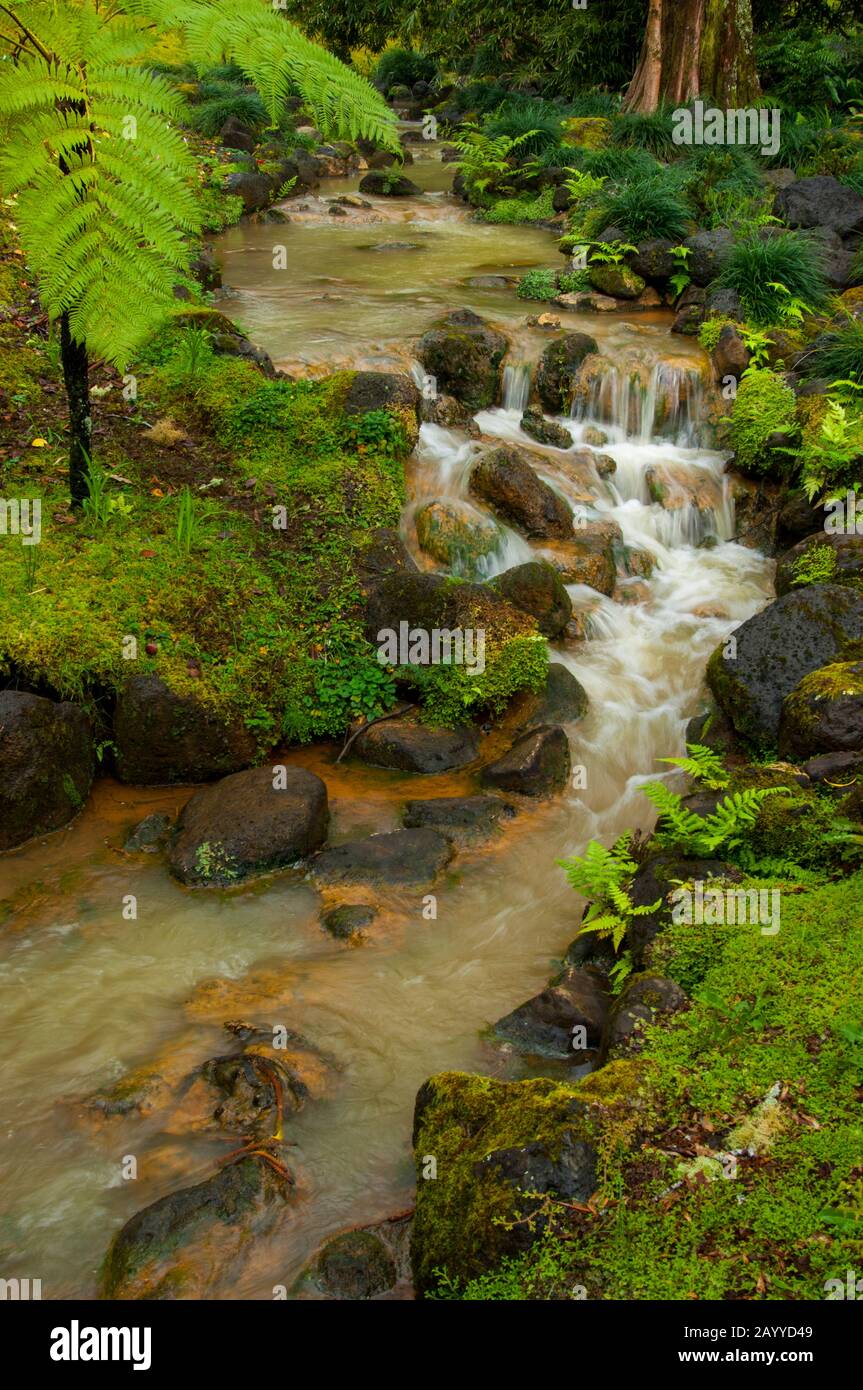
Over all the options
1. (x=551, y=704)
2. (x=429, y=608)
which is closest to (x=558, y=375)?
(x=429, y=608)

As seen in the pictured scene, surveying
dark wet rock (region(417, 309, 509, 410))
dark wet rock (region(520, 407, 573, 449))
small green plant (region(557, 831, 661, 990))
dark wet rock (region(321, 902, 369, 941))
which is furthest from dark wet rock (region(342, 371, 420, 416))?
small green plant (region(557, 831, 661, 990))

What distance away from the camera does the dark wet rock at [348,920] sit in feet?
20.3

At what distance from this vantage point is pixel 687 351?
12.3 m

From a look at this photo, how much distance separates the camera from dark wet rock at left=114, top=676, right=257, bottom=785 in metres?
7.17

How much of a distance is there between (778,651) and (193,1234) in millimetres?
5406

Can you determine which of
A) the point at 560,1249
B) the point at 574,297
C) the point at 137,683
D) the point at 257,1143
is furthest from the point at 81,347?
the point at 574,297

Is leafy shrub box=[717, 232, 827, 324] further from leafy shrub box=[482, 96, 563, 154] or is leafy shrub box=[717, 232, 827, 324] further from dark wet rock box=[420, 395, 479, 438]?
leafy shrub box=[482, 96, 563, 154]

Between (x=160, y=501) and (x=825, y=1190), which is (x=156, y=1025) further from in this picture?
(x=160, y=501)

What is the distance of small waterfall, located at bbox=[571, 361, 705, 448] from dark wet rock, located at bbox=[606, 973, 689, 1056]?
8142mm

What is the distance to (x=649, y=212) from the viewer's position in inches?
588

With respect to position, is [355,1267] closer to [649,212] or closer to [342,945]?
[342,945]

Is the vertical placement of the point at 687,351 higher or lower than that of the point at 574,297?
lower

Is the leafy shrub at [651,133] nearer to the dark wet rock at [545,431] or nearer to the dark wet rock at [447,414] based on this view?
the dark wet rock at [545,431]
